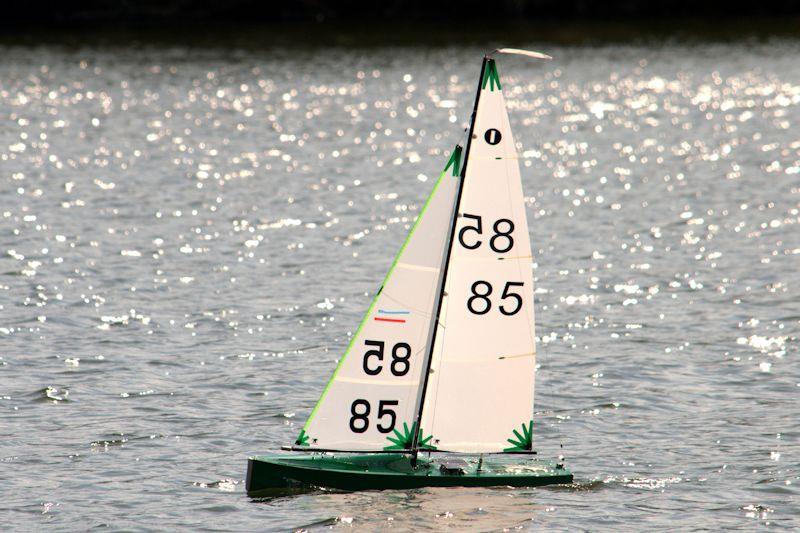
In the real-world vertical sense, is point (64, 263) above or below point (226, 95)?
below

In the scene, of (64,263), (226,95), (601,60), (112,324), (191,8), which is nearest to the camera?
(112,324)

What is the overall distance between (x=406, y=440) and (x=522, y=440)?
226 cm

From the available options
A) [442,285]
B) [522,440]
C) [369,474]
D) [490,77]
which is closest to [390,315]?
[442,285]

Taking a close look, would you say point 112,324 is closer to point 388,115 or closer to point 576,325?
point 576,325

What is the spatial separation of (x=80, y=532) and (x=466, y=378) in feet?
24.9

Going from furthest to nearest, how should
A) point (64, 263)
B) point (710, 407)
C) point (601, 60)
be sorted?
point (601, 60), point (64, 263), point (710, 407)

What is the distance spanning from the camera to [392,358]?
2586 cm

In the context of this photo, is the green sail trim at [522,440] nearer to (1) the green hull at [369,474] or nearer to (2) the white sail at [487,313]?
(2) the white sail at [487,313]

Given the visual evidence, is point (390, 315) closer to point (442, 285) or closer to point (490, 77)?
point (442, 285)

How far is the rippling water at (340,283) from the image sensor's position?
27.9m

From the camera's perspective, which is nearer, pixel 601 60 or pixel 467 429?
pixel 467 429

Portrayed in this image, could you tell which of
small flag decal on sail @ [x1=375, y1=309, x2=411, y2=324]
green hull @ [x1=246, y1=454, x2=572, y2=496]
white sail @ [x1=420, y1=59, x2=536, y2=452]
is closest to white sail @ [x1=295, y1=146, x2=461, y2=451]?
small flag decal on sail @ [x1=375, y1=309, x2=411, y2=324]

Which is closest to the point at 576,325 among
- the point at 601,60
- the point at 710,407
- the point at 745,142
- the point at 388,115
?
the point at 710,407

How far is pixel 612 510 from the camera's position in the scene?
2681 cm
